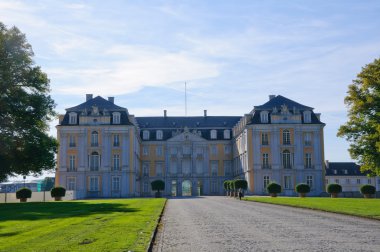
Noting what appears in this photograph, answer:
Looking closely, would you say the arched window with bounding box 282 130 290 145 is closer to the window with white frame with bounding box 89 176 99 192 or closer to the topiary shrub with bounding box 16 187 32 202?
the window with white frame with bounding box 89 176 99 192

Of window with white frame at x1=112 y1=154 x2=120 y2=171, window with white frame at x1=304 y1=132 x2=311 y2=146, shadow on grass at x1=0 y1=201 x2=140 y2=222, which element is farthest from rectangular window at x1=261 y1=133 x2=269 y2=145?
shadow on grass at x1=0 y1=201 x2=140 y2=222

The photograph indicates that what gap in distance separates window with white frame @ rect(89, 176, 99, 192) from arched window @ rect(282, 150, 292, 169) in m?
24.4

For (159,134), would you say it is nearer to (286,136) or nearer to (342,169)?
(286,136)

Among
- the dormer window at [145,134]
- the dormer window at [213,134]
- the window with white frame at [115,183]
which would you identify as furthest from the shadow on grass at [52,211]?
the dormer window at [213,134]

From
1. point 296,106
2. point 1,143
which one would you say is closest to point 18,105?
point 1,143

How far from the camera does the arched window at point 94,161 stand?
66625 millimetres

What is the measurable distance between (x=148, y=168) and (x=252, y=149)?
21.0 meters

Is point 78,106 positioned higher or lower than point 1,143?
higher

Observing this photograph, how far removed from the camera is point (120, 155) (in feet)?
220

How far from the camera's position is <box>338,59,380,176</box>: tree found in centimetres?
3925

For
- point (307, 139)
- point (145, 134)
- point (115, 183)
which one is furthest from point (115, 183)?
point (307, 139)

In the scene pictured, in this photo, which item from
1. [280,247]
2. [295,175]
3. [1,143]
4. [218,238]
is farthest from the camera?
[295,175]

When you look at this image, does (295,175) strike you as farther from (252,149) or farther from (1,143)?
(1,143)

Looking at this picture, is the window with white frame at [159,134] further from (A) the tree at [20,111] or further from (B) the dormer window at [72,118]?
(A) the tree at [20,111]
